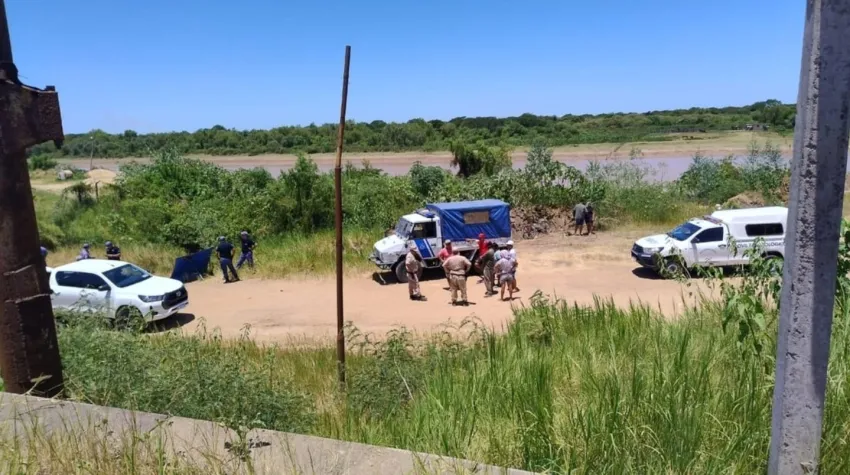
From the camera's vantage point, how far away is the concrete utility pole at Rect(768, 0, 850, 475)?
A: 2195mm

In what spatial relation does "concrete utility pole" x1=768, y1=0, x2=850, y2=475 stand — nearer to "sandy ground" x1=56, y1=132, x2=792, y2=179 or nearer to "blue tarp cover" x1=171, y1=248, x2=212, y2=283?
"blue tarp cover" x1=171, y1=248, x2=212, y2=283

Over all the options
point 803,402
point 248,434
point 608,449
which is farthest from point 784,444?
point 248,434

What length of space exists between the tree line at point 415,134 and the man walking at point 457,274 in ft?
210

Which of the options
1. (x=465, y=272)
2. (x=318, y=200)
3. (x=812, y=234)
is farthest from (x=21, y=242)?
(x=318, y=200)

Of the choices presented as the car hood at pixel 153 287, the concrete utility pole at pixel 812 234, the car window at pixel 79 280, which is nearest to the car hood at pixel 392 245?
the car hood at pixel 153 287

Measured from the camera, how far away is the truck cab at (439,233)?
1872cm

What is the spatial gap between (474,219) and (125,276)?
9.87 meters

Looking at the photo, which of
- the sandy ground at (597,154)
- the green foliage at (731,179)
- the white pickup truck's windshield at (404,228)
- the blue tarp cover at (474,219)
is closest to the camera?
the white pickup truck's windshield at (404,228)

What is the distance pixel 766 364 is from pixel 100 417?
13.2 feet

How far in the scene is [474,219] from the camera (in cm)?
1920

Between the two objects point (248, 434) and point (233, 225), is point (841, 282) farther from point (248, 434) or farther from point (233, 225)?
point (233, 225)

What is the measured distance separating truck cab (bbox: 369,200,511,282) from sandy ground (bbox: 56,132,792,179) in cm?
3940

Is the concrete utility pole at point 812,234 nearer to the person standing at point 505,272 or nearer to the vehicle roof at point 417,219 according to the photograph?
the person standing at point 505,272

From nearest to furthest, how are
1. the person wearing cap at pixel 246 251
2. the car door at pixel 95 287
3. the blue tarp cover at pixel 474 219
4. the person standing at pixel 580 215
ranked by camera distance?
the car door at pixel 95 287 → the blue tarp cover at pixel 474 219 → the person wearing cap at pixel 246 251 → the person standing at pixel 580 215
